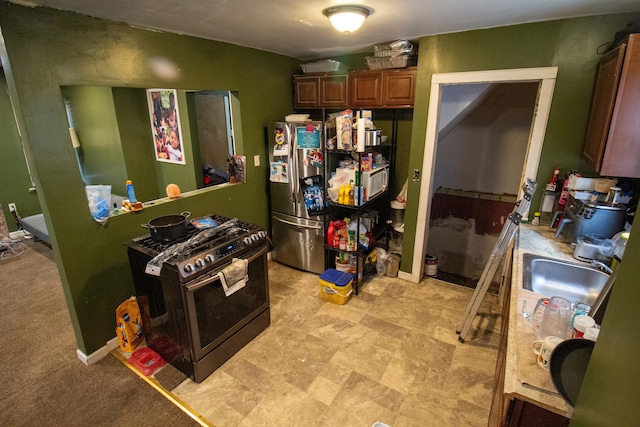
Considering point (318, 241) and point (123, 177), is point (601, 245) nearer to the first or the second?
point (318, 241)

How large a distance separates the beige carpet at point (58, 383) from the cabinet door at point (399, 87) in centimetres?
314

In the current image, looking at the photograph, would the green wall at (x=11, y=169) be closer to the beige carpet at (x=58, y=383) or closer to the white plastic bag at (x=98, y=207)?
the beige carpet at (x=58, y=383)

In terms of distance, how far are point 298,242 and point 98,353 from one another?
2.03m

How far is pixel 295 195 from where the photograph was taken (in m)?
3.47

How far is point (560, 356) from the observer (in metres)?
1.19

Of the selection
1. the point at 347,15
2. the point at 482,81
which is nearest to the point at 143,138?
the point at 347,15

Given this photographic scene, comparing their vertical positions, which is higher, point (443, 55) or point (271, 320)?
point (443, 55)

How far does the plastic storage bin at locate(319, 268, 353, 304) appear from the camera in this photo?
3.06m

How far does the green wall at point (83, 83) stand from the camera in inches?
74.7

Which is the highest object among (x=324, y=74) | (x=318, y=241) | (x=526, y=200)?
(x=324, y=74)

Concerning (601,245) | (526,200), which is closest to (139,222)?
(526,200)

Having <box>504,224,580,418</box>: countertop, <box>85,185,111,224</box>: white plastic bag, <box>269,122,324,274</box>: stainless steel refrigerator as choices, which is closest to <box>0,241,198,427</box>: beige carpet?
<box>85,185,111,224</box>: white plastic bag

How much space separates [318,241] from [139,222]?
1745mm

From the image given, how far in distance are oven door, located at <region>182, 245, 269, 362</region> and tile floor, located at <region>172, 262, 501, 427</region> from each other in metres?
0.26
